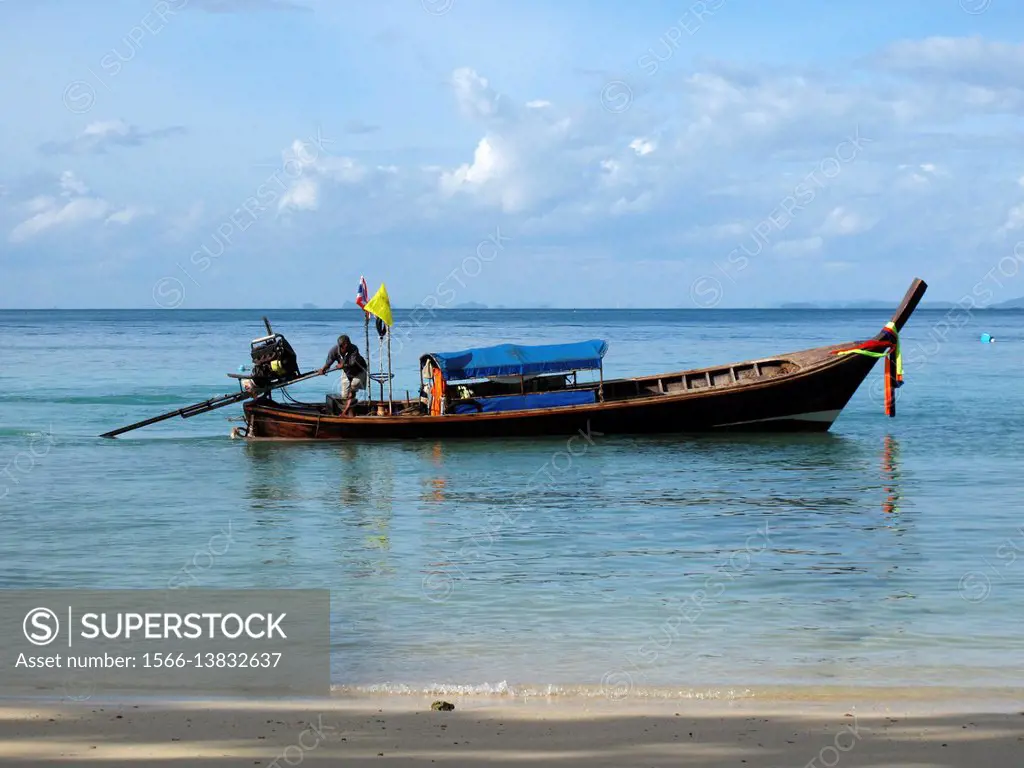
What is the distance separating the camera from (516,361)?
26641 millimetres

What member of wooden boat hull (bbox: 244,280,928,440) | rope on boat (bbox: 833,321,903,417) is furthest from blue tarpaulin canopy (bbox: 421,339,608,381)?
rope on boat (bbox: 833,321,903,417)

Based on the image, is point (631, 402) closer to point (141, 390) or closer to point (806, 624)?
point (806, 624)

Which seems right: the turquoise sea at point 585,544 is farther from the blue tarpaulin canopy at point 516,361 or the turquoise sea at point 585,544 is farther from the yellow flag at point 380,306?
the yellow flag at point 380,306

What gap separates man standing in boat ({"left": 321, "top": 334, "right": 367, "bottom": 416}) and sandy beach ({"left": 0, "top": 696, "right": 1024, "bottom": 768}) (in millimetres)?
17498

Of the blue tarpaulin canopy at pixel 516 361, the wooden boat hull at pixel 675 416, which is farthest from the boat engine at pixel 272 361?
the blue tarpaulin canopy at pixel 516 361

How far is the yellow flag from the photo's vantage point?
84.6ft

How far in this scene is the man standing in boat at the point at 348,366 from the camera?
2608 centimetres

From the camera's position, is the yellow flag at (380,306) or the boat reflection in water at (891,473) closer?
the boat reflection in water at (891,473)

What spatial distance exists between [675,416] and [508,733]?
19.5m

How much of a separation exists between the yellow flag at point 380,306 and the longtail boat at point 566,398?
158 cm

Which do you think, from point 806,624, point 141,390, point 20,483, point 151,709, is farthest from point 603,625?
point 141,390

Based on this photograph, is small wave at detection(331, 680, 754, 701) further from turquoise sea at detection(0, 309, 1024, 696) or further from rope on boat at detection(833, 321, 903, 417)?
rope on boat at detection(833, 321, 903, 417)

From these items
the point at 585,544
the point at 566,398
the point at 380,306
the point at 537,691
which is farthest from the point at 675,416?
the point at 537,691

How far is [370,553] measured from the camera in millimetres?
15453
